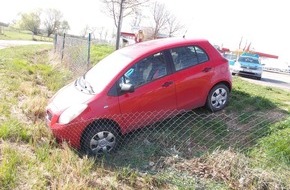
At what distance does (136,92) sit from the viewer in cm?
501

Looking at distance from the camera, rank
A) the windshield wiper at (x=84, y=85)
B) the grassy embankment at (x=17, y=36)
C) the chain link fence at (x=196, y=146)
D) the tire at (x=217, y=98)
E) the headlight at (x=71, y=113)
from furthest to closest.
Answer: the grassy embankment at (x=17, y=36) < the tire at (x=217, y=98) < the windshield wiper at (x=84, y=85) < the headlight at (x=71, y=113) < the chain link fence at (x=196, y=146)

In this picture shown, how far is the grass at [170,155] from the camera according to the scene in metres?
3.87

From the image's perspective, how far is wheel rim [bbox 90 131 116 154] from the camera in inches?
185

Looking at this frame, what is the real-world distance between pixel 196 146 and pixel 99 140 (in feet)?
5.34

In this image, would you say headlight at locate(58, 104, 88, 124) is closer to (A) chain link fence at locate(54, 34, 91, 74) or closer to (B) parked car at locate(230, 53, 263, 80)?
(A) chain link fence at locate(54, 34, 91, 74)

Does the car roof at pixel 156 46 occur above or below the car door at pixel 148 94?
above

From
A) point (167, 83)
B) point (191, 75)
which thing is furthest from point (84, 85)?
point (191, 75)

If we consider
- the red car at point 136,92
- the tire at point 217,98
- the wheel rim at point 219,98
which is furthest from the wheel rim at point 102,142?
the wheel rim at point 219,98

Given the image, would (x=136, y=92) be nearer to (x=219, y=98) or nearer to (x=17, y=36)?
(x=219, y=98)

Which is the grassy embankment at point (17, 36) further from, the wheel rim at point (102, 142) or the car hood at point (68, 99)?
the wheel rim at point (102, 142)

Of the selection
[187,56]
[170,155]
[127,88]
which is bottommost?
[170,155]

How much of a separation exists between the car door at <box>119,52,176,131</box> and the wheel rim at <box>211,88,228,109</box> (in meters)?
1.02

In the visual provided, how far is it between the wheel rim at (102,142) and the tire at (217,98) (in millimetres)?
2224

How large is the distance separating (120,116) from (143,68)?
3.31ft
